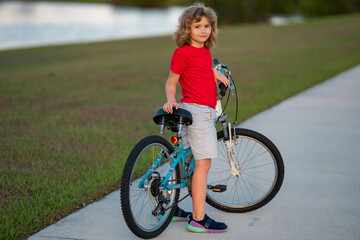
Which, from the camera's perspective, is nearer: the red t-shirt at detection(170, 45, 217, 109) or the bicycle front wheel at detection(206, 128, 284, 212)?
the red t-shirt at detection(170, 45, 217, 109)

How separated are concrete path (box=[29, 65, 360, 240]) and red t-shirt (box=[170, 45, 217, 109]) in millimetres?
974

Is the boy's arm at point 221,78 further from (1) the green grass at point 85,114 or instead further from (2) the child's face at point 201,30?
(1) the green grass at point 85,114

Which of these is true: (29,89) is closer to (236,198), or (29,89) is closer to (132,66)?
(132,66)

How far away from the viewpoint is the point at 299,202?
14.0ft

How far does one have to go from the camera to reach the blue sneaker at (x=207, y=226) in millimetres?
3623

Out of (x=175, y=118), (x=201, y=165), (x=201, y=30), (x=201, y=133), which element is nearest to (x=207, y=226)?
(x=201, y=165)

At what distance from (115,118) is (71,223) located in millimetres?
4297

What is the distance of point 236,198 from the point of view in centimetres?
430

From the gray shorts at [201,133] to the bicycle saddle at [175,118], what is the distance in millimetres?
81

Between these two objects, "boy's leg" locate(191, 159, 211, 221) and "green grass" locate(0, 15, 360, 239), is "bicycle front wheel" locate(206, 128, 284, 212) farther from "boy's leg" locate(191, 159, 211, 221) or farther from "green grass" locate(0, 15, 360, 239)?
"green grass" locate(0, 15, 360, 239)

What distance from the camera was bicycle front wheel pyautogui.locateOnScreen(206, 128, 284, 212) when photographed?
3.95 metres

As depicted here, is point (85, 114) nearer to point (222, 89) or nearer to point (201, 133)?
point (222, 89)

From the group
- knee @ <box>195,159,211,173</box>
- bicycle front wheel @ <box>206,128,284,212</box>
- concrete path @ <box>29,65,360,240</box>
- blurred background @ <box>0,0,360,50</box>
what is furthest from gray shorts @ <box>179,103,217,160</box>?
blurred background @ <box>0,0,360,50</box>

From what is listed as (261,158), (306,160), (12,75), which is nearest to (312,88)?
(306,160)
